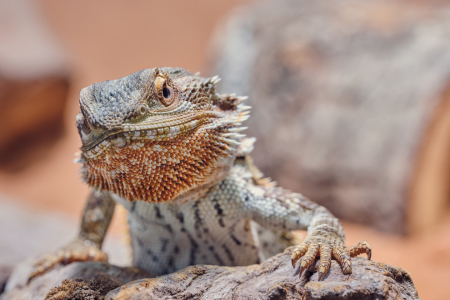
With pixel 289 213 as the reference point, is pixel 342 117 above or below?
above

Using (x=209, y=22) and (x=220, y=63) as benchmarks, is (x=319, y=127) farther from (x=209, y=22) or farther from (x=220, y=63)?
(x=209, y=22)

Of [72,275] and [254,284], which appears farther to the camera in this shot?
[72,275]

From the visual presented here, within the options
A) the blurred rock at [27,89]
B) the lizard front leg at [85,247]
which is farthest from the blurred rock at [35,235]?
the blurred rock at [27,89]

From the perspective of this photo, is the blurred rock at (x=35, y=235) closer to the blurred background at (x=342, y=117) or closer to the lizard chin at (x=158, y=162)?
the blurred background at (x=342, y=117)

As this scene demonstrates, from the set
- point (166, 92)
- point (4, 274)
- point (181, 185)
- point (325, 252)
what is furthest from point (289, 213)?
point (4, 274)

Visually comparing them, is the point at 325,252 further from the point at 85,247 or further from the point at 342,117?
the point at 342,117

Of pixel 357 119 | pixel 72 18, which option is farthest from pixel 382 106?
pixel 72 18
